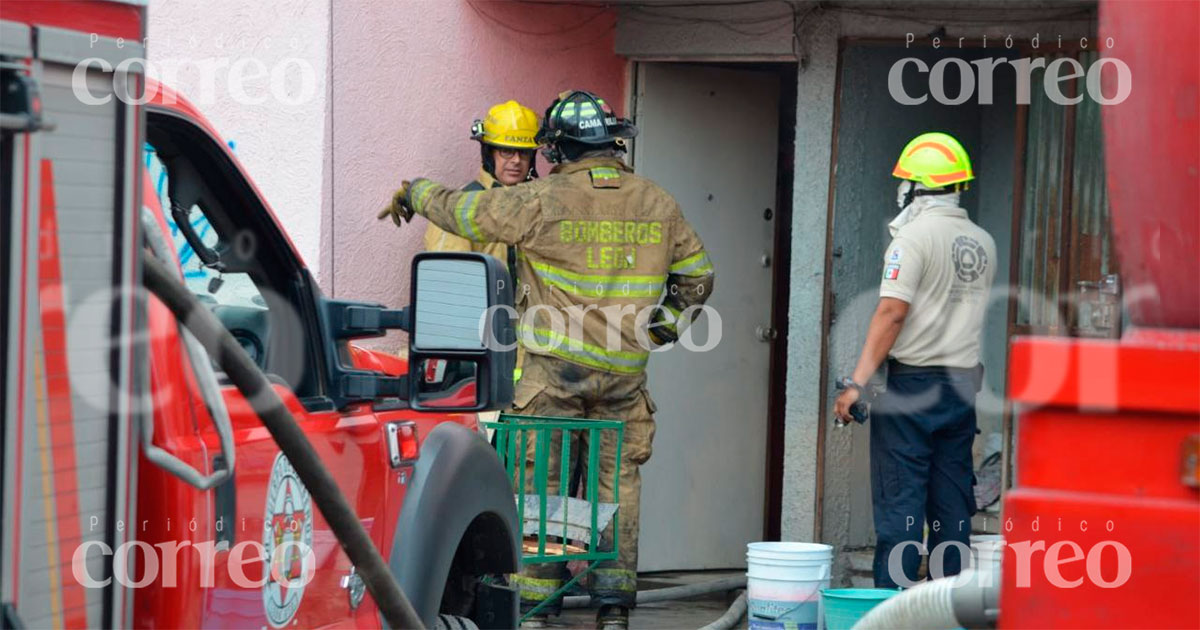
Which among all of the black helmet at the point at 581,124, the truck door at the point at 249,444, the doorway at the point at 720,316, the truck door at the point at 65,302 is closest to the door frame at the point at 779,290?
the doorway at the point at 720,316

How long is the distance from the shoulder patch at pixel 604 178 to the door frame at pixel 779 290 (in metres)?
1.88

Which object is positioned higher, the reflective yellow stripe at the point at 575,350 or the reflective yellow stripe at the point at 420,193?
the reflective yellow stripe at the point at 420,193

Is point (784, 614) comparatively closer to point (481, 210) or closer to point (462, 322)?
point (481, 210)

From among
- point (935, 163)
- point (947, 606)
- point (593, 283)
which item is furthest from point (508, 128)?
point (947, 606)

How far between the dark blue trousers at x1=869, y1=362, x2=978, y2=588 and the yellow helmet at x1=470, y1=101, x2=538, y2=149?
1.92 metres

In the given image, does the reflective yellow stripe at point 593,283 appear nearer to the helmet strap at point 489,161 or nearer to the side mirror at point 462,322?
the helmet strap at point 489,161

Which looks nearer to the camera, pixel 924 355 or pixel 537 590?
pixel 924 355

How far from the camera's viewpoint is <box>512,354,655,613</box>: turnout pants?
7.12m

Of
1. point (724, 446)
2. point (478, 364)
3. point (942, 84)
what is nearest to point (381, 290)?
point (724, 446)

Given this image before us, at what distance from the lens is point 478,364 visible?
11.0 feet

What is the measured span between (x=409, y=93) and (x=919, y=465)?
2753mm

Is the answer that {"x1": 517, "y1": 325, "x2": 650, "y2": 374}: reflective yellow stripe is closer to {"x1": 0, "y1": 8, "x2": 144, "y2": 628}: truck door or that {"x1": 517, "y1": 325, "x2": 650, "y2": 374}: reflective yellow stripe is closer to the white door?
the white door

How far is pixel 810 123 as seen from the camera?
8047 mm

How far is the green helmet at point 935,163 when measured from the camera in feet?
22.8
